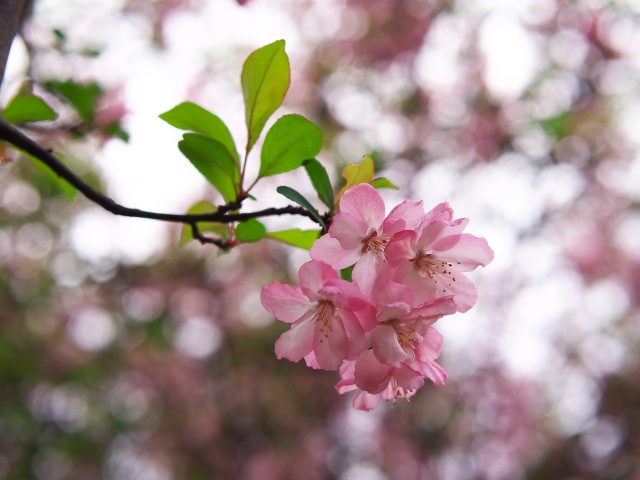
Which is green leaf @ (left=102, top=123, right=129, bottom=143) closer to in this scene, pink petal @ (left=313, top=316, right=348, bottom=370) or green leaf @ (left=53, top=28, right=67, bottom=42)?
green leaf @ (left=53, top=28, right=67, bottom=42)

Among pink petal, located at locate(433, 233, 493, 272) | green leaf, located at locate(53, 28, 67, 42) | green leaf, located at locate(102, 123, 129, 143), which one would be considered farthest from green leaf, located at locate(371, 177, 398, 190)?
green leaf, located at locate(53, 28, 67, 42)

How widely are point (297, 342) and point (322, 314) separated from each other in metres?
0.07

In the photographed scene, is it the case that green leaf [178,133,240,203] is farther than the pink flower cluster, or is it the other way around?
green leaf [178,133,240,203]

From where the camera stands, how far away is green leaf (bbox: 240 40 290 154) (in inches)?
30.2

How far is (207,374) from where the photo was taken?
5.69 metres

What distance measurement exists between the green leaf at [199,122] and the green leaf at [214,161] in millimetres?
14

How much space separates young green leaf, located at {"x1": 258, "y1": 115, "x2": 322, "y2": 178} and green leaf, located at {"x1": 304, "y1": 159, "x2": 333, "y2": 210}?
0.03 metres

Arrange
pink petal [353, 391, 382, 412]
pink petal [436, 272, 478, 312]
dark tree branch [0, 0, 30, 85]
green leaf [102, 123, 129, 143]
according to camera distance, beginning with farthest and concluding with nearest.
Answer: green leaf [102, 123, 129, 143] → pink petal [353, 391, 382, 412] → pink petal [436, 272, 478, 312] → dark tree branch [0, 0, 30, 85]

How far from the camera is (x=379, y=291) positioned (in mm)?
669

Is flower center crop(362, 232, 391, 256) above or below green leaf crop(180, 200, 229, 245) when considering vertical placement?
above

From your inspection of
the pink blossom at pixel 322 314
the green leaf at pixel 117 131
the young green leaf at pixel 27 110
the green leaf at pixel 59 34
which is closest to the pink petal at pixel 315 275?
the pink blossom at pixel 322 314

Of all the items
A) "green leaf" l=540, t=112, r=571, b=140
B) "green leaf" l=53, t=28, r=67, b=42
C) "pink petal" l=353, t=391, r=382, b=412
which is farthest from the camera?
"green leaf" l=540, t=112, r=571, b=140

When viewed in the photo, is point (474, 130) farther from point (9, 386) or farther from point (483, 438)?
point (9, 386)

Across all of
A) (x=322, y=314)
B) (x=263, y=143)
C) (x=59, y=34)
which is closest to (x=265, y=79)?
(x=263, y=143)
